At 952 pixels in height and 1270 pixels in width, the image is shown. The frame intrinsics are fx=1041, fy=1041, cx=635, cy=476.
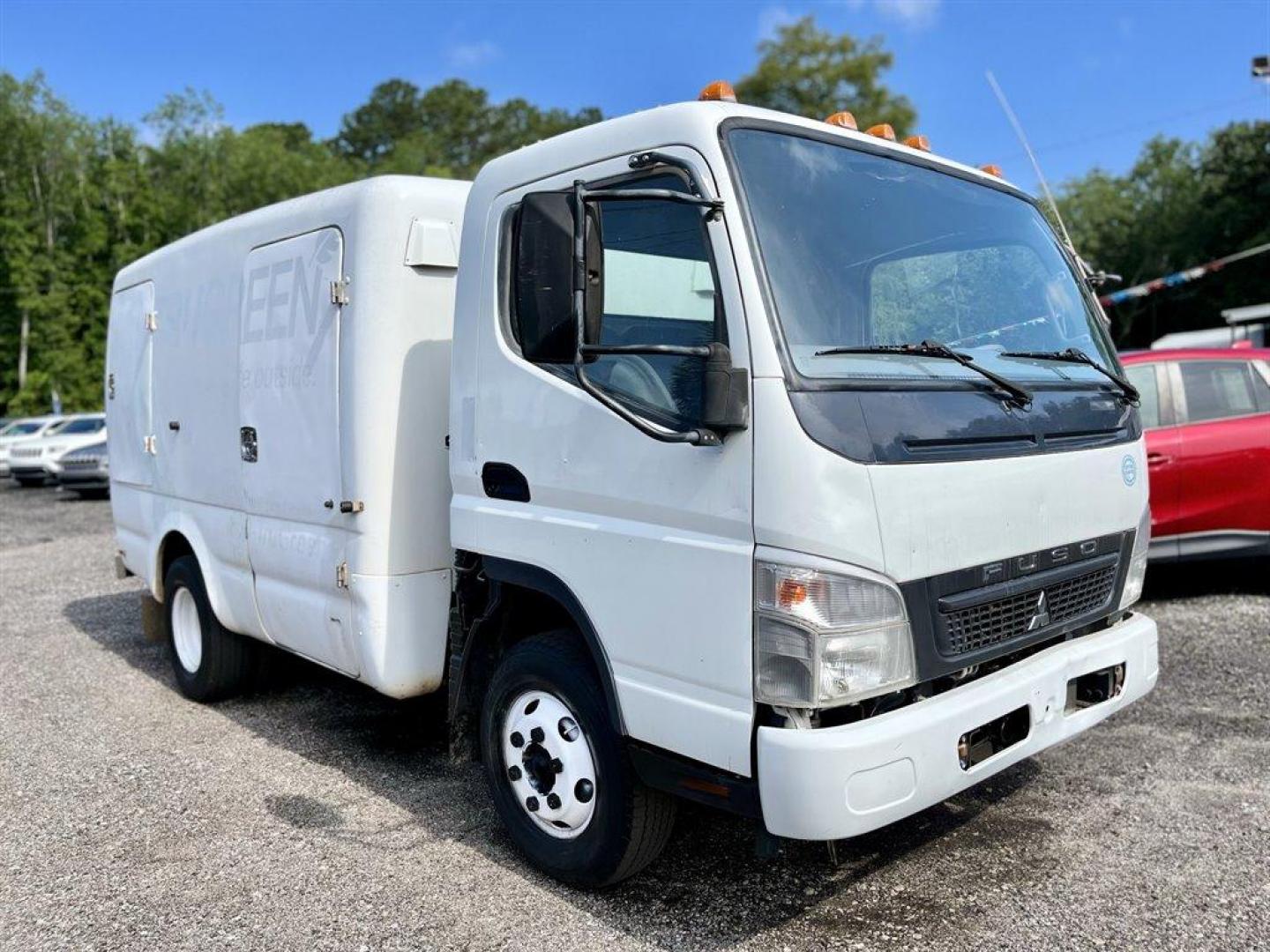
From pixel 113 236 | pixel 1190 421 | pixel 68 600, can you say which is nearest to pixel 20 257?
pixel 113 236

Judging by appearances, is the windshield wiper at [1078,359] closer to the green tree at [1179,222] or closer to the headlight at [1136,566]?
the headlight at [1136,566]

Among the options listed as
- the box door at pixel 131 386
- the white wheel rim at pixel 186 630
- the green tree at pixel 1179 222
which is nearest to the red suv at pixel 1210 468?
the white wheel rim at pixel 186 630

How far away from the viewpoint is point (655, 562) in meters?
3.13

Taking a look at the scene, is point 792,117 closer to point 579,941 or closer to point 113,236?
point 579,941

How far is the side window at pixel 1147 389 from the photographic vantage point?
7.43 meters

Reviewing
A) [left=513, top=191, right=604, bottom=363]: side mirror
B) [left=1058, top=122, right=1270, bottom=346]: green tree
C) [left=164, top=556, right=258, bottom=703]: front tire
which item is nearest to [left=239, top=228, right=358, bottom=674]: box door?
[left=164, top=556, right=258, bottom=703]: front tire

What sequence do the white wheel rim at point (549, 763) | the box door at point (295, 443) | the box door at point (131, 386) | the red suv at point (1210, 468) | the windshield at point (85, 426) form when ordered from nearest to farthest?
the white wheel rim at point (549, 763) < the box door at point (295, 443) < the box door at point (131, 386) < the red suv at point (1210, 468) < the windshield at point (85, 426)

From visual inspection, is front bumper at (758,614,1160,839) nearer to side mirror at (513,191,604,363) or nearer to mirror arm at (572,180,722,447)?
mirror arm at (572,180,722,447)

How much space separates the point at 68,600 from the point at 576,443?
8002 mm

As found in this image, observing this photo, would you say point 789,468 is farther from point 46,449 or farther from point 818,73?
point 818,73

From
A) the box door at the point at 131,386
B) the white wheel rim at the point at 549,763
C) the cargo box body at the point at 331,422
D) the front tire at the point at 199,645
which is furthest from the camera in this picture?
the box door at the point at 131,386

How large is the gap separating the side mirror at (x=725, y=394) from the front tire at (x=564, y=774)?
1.09 m

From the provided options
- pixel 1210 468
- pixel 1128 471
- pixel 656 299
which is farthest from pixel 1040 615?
pixel 1210 468

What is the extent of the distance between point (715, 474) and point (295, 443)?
8.16 feet
